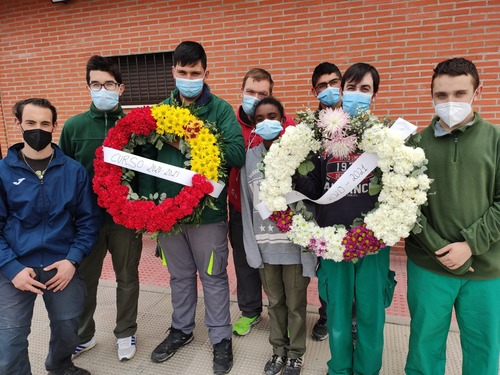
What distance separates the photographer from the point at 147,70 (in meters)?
5.82

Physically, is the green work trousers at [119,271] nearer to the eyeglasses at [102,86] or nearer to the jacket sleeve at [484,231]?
the eyeglasses at [102,86]

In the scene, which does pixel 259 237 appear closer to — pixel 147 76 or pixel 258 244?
pixel 258 244

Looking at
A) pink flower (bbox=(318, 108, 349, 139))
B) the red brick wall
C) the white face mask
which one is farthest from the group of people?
the red brick wall

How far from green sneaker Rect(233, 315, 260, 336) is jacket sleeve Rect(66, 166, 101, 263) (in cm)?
154

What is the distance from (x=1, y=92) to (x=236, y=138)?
593 centimetres

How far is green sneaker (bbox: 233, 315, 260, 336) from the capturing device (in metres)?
3.39

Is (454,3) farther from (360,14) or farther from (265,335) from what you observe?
(265,335)

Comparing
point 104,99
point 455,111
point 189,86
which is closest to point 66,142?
point 104,99

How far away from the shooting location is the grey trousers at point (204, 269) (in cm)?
291

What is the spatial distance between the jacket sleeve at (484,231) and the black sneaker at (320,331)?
1.64m

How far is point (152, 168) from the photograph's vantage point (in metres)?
2.69

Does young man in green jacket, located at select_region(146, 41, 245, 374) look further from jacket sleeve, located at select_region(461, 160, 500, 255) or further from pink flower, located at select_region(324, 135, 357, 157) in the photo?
jacket sleeve, located at select_region(461, 160, 500, 255)

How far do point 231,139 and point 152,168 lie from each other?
623 mm

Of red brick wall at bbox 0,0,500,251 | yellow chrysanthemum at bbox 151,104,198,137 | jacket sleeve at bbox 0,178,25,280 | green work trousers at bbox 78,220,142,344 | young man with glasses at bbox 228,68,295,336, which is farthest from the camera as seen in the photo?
red brick wall at bbox 0,0,500,251
